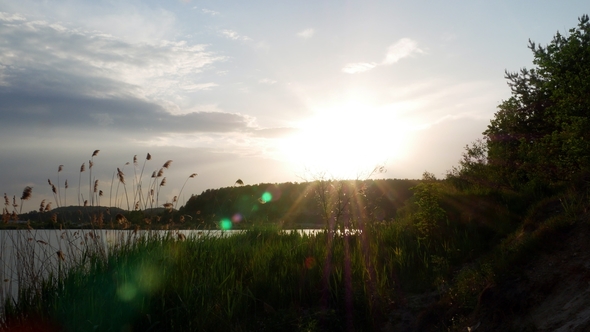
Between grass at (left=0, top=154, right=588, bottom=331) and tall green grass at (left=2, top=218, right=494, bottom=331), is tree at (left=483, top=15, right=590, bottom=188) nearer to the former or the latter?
grass at (left=0, top=154, right=588, bottom=331)

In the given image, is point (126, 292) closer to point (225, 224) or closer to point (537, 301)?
point (537, 301)

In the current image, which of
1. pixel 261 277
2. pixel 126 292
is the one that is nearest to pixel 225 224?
pixel 261 277

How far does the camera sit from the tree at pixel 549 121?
998cm

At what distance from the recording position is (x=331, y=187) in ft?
36.7

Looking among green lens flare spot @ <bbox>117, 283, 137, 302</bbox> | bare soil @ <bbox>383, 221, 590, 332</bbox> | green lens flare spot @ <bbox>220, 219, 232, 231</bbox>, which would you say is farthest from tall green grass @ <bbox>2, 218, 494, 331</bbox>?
green lens flare spot @ <bbox>220, 219, 232, 231</bbox>

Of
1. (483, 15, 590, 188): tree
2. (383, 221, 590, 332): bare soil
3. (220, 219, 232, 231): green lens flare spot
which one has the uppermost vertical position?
(483, 15, 590, 188): tree

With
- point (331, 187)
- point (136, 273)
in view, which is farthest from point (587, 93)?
point (136, 273)

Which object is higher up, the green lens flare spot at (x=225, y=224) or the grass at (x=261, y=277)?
the green lens flare spot at (x=225, y=224)

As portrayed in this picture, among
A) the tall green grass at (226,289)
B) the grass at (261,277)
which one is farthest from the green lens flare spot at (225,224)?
the tall green grass at (226,289)

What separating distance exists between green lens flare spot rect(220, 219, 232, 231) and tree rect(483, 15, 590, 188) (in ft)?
29.2

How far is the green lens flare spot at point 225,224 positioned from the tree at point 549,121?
8912 millimetres

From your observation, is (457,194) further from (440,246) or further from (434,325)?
(434,325)

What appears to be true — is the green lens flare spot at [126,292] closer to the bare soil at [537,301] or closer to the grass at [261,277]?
the grass at [261,277]

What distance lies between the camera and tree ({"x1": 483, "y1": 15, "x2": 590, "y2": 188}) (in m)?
9.98
